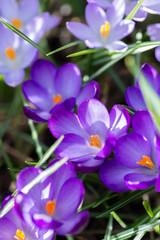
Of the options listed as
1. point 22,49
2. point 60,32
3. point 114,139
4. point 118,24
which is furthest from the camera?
point 60,32

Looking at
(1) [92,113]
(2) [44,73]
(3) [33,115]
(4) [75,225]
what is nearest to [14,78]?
(2) [44,73]

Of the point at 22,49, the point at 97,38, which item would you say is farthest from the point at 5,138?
the point at 97,38

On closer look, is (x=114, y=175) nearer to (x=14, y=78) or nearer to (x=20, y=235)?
(x=20, y=235)

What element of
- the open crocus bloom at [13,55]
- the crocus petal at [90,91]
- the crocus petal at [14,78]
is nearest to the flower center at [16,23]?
the open crocus bloom at [13,55]

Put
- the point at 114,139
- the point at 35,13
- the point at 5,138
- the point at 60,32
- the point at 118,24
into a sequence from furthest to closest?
1. the point at 60,32
2. the point at 5,138
3. the point at 35,13
4. the point at 118,24
5. the point at 114,139

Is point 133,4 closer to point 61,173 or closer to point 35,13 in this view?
point 35,13
